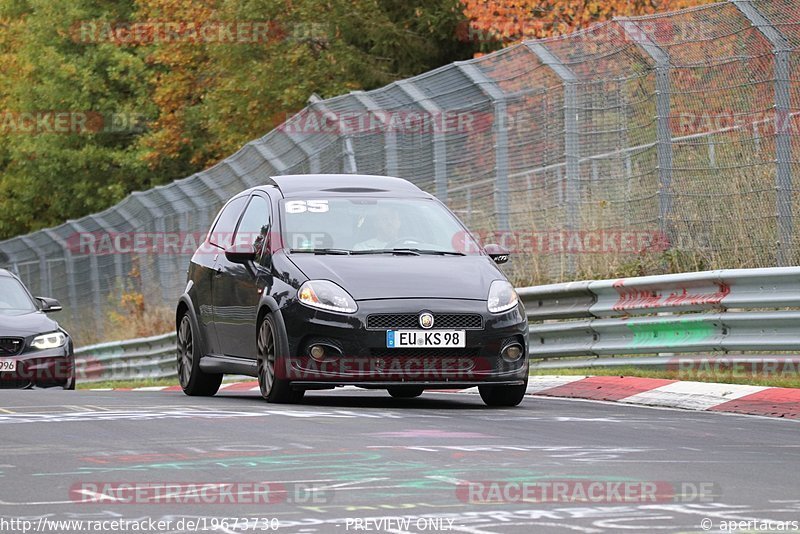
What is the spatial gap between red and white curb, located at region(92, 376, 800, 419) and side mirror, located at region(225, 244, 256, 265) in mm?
2812

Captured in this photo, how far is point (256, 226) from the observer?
13.5m

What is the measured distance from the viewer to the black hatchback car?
11.8m

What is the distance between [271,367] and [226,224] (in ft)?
8.08

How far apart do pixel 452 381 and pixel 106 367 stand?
61.9 ft

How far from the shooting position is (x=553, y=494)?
23.6 feet

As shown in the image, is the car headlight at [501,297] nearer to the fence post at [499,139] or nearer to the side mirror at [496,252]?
the side mirror at [496,252]

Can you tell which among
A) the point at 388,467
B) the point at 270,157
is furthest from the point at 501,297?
the point at 270,157

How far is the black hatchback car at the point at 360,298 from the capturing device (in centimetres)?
1183

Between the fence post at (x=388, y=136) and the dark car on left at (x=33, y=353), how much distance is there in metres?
4.51

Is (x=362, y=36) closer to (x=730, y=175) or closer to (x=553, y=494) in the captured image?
(x=730, y=175)

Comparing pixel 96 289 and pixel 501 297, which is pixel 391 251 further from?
pixel 96 289

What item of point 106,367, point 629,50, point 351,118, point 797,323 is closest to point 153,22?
point 106,367

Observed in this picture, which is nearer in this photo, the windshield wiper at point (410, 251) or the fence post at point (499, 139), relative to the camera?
the windshield wiper at point (410, 251)

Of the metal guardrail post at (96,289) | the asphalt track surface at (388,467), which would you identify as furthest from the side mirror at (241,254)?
the metal guardrail post at (96,289)
